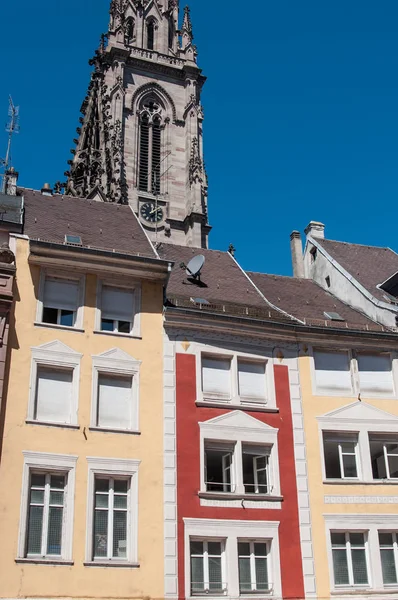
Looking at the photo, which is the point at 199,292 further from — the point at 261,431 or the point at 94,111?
the point at 94,111

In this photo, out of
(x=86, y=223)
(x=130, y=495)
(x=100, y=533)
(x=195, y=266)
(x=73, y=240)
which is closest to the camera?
(x=100, y=533)

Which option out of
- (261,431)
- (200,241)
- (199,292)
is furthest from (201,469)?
(200,241)

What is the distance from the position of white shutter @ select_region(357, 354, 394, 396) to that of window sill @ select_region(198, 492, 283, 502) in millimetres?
4898

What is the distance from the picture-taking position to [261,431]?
2373 cm

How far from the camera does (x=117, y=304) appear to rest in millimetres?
23828

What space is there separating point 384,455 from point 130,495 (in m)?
8.26

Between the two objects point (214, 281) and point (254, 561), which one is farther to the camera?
point (214, 281)

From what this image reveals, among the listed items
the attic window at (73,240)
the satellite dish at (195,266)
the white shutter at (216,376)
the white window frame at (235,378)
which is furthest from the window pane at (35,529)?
the satellite dish at (195,266)

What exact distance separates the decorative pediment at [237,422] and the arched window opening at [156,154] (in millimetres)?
48520

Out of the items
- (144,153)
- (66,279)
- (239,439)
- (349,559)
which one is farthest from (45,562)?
(144,153)

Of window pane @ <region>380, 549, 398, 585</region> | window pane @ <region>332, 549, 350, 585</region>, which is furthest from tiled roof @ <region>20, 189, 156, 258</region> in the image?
window pane @ <region>380, 549, 398, 585</region>

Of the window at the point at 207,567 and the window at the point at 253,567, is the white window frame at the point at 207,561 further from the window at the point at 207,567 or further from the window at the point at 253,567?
the window at the point at 253,567

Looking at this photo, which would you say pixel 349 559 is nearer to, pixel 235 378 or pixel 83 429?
pixel 235 378

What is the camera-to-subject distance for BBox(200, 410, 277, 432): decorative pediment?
916 inches
